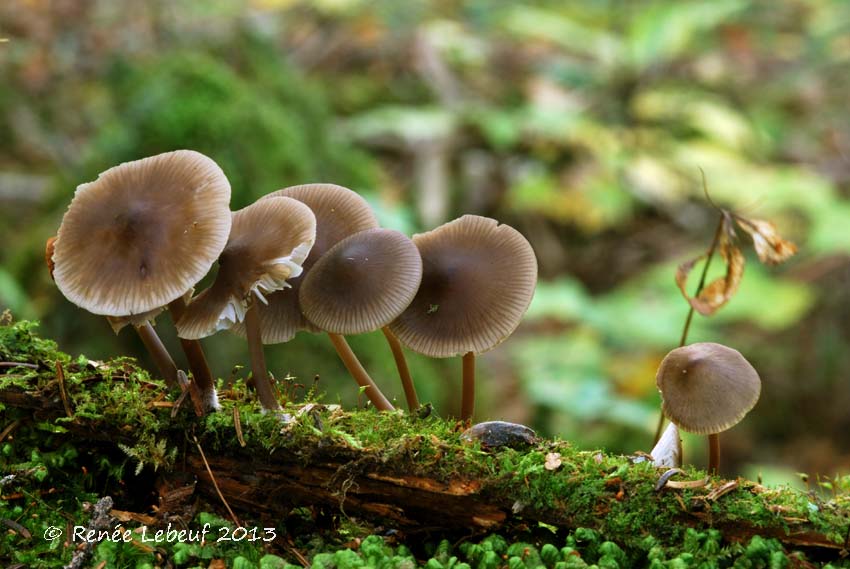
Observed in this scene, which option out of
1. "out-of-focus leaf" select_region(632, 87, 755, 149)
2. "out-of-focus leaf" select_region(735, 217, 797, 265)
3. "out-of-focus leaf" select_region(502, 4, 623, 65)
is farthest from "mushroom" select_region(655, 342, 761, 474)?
"out-of-focus leaf" select_region(502, 4, 623, 65)

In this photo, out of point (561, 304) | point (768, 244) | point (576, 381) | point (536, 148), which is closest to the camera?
point (768, 244)

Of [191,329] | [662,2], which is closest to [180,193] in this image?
[191,329]

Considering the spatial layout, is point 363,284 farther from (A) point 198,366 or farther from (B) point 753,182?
(B) point 753,182

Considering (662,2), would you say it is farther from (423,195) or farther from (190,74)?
(190,74)

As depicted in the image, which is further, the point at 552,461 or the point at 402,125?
the point at 402,125

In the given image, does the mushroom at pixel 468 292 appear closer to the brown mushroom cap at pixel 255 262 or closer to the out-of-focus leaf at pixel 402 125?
the brown mushroom cap at pixel 255 262

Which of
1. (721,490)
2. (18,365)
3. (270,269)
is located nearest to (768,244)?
(721,490)

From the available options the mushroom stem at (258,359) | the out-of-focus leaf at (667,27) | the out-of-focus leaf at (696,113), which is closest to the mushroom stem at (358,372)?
the mushroom stem at (258,359)
